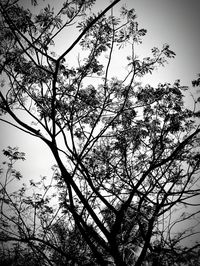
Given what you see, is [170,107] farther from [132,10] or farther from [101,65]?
[132,10]

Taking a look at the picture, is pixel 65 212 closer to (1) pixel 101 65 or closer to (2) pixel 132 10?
(1) pixel 101 65

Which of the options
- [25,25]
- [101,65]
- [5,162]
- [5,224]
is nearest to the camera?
[25,25]

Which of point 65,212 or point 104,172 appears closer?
point 65,212

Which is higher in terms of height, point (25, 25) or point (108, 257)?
point (25, 25)

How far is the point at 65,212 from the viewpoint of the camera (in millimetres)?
7734

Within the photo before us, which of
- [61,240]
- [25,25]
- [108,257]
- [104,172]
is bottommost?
[108,257]

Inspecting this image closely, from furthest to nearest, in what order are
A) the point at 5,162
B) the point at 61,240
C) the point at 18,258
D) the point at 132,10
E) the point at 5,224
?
the point at 61,240 < the point at 5,162 < the point at 5,224 < the point at 18,258 < the point at 132,10

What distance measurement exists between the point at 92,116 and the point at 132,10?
12.3 feet

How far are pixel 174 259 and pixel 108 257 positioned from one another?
1709 millimetres

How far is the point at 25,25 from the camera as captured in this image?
5.08 metres

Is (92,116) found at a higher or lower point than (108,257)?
higher

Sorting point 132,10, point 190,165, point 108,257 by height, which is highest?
point 132,10

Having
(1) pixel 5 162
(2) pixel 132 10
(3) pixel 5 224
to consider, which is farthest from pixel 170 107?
(3) pixel 5 224

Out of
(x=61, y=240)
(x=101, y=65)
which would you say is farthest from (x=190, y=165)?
(x=61, y=240)
